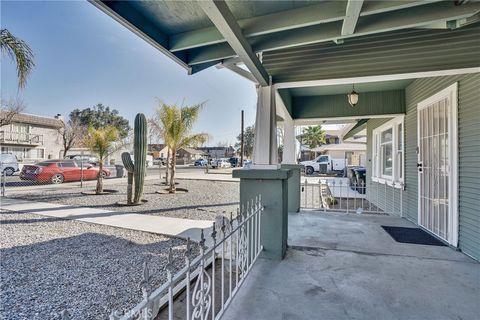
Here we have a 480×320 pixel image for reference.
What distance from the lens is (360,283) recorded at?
2.51 meters

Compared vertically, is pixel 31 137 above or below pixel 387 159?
above

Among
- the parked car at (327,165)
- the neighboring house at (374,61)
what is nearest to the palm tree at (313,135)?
the parked car at (327,165)

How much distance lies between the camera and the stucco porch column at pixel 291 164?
5.97 meters

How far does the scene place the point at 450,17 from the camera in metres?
2.27

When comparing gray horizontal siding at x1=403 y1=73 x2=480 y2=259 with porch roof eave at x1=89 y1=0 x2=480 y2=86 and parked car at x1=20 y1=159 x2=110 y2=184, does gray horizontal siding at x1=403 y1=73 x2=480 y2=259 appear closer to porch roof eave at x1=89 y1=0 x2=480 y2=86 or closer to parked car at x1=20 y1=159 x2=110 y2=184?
porch roof eave at x1=89 y1=0 x2=480 y2=86

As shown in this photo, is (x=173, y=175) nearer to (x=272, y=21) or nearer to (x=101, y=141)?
(x=101, y=141)

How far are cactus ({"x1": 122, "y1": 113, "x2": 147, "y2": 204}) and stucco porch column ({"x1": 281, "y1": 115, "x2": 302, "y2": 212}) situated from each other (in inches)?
174

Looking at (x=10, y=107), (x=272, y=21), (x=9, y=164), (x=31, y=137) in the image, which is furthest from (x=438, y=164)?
(x=31, y=137)

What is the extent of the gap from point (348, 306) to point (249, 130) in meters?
42.1

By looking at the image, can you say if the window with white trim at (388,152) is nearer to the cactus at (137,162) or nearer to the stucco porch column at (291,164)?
the stucco porch column at (291,164)

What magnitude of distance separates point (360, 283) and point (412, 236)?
2.42 m

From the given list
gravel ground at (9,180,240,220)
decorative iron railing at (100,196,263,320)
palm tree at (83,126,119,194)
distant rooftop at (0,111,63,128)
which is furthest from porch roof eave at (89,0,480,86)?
distant rooftop at (0,111,63,128)

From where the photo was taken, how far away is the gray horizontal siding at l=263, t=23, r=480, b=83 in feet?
9.30

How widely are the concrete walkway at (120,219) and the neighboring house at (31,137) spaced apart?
18.6 meters
